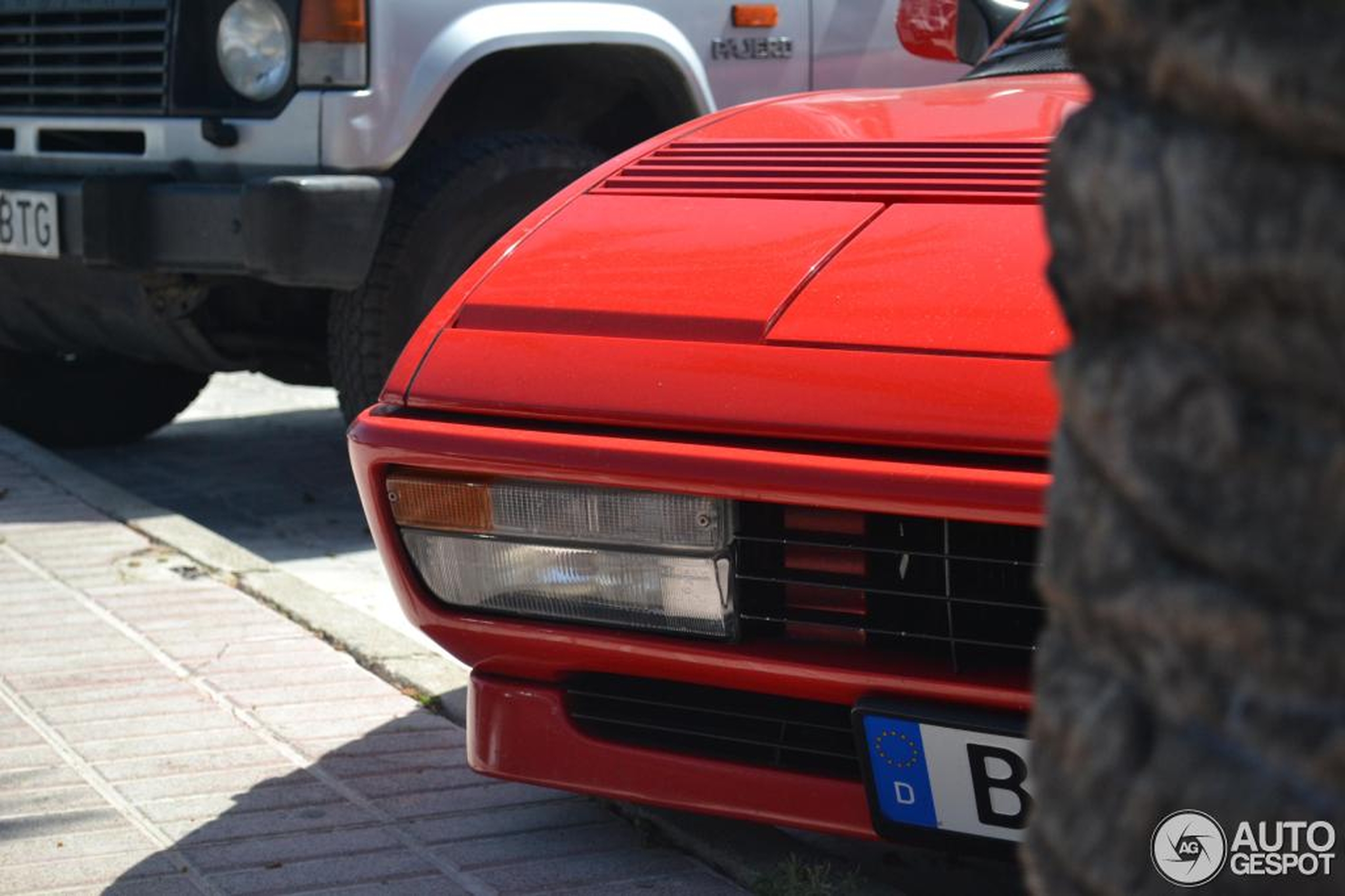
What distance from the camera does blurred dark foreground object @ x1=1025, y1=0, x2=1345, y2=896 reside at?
81 centimetres

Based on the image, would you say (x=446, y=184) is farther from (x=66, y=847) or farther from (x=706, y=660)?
(x=706, y=660)

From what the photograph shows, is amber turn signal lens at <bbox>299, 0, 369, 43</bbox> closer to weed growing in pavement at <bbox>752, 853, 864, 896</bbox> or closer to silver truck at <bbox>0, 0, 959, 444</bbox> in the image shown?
silver truck at <bbox>0, 0, 959, 444</bbox>

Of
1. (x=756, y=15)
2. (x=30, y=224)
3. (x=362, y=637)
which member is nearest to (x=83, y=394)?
(x=30, y=224)

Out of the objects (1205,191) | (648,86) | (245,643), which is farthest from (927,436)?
(648,86)

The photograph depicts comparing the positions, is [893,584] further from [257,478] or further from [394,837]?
[257,478]

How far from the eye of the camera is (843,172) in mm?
2604

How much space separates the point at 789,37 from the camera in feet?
17.2

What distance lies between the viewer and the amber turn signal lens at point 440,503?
2281 mm

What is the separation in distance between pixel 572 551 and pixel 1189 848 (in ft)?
4.23

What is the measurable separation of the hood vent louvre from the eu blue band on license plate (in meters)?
0.72

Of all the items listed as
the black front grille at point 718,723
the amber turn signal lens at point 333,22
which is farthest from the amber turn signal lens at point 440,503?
the amber turn signal lens at point 333,22

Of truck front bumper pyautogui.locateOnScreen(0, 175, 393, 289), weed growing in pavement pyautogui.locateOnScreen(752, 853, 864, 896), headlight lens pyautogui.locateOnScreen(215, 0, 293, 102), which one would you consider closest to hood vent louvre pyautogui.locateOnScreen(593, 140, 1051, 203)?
weed growing in pavement pyautogui.locateOnScreen(752, 853, 864, 896)

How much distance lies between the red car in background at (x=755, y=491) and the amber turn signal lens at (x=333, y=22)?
2.18 meters

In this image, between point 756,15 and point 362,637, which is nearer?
point 362,637
